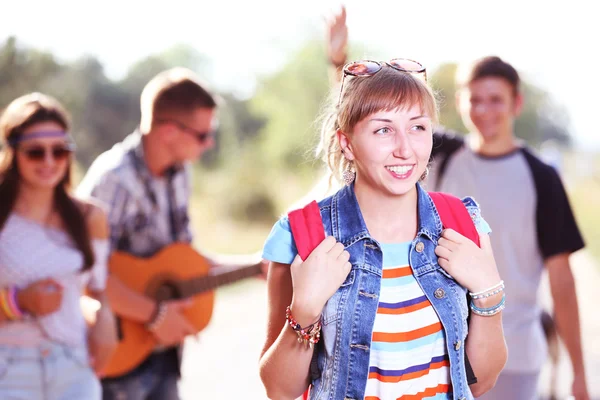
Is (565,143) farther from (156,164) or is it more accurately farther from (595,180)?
(156,164)

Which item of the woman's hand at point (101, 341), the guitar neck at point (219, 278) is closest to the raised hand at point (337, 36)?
the woman's hand at point (101, 341)

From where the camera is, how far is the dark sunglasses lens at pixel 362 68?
212 centimetres

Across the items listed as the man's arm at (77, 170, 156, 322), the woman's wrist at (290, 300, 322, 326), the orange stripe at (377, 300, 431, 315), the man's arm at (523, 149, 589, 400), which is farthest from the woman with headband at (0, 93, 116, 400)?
the man's arm at (523, 149, 589, 400)

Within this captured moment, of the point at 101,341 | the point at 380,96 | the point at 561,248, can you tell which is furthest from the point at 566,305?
the point at 101,341

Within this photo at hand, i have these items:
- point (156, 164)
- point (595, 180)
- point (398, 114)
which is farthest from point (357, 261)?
point (595, 180)

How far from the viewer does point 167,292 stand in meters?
4.48

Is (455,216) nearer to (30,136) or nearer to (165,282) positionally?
(30,136)

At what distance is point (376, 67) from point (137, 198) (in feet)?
7.41

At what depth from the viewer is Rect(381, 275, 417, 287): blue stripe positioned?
80.7 inches

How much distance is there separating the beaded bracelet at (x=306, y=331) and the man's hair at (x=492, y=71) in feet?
6.90

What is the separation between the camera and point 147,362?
415 cm

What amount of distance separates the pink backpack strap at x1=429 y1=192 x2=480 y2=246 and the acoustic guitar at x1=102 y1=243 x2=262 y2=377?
2.41 m

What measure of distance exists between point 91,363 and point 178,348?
2.73 ft

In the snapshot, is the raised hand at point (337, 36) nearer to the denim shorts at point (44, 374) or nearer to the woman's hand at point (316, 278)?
the woman's hand at point (316, 278)
